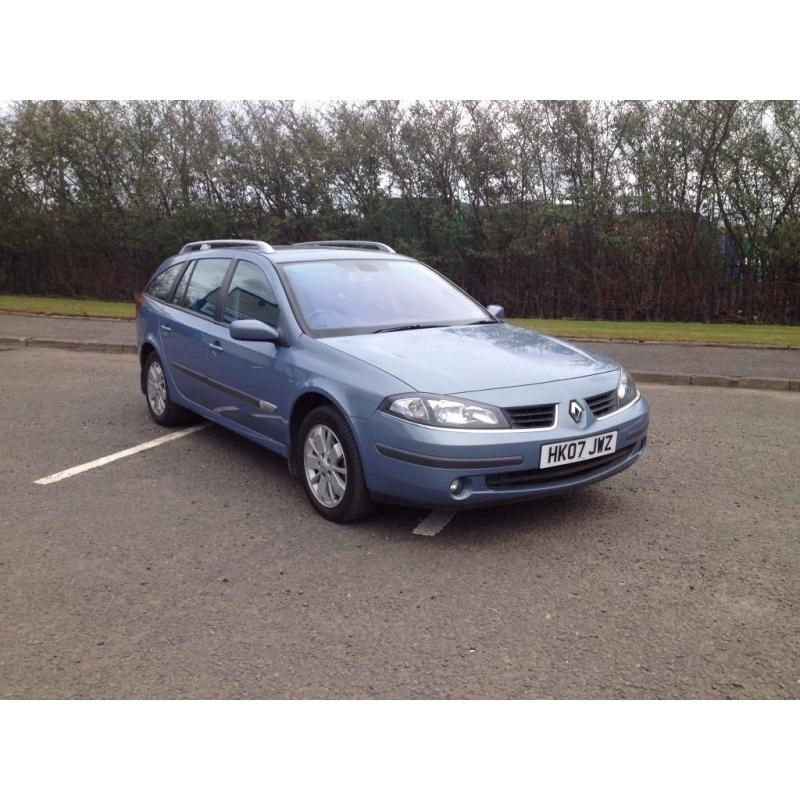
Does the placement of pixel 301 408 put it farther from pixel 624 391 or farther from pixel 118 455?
pixel 118 455

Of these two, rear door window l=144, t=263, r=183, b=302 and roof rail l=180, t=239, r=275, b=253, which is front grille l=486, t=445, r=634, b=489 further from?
rear door window l=144, t=263, r=183, b=302

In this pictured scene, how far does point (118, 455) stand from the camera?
621 centimetres

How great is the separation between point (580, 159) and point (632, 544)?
1431cm

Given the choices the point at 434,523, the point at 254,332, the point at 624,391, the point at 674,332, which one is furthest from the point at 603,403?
the point at 674,332

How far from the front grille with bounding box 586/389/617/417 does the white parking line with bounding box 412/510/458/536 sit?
1.04 m

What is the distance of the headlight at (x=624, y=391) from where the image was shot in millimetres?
4715

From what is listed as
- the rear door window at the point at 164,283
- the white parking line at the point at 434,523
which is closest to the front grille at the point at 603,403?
the white parking line at the point at 434,523

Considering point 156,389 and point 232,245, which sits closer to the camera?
point 232,245

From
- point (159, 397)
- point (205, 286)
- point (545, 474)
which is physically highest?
point (205, 286)

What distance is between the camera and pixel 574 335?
519 inches

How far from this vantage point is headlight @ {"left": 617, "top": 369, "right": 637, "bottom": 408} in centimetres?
471

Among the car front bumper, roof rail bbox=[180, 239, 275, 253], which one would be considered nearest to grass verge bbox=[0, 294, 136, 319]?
roof rail bbox=[180, 239, 275, 253]

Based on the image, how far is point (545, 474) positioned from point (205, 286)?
3402 millimetres

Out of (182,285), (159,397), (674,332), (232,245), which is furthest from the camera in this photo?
(674,332)
